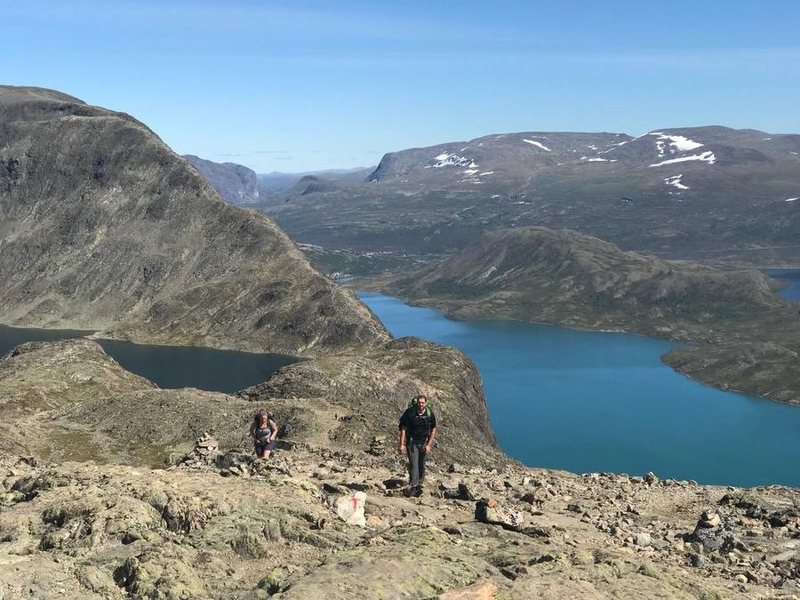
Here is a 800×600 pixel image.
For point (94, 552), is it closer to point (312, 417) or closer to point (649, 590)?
point (649, 590)

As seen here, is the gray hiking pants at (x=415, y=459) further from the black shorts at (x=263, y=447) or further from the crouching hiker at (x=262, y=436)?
the black shorts at (x=263, y=447)

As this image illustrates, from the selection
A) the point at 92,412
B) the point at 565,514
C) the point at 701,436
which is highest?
the point at 565,514

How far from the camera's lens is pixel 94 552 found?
2289cm

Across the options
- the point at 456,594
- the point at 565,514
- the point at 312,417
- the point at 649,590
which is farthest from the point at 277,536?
the point at 312,417

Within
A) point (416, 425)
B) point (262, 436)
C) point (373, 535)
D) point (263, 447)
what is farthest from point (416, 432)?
point (263, 447)

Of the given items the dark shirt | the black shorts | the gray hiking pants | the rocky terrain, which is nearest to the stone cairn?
the rocky terrain

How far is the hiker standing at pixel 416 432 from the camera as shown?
33.5 meters

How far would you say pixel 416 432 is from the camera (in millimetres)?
33656

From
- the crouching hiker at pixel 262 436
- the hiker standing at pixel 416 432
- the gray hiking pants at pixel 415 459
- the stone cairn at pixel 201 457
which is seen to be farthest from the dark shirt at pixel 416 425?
the stone cairn at pixel 201 457

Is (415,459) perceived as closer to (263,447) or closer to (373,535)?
(373,535)

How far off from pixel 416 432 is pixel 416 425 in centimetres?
32

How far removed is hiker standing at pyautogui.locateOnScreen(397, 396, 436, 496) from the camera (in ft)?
110

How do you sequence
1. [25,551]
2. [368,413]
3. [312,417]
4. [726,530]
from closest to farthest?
[25,551]
[726,530]
[312,417]
[368,413]

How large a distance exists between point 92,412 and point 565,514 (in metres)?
71.2
